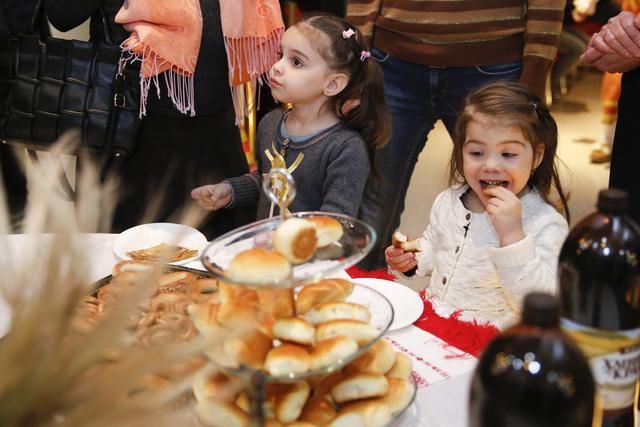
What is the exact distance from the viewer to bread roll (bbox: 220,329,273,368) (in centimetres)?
85

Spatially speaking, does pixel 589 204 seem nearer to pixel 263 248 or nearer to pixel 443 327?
pixel 443 327

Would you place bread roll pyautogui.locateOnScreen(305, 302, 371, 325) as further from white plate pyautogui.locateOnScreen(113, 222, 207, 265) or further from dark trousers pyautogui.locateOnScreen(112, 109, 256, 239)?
dark trousers pyautogui.locateOnScreen(112, 109, 256, 239)

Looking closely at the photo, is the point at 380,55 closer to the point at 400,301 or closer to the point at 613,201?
the point at 400,301

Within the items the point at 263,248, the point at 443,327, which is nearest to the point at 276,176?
the point at 263,248

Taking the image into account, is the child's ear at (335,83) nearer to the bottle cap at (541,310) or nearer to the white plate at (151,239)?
the white plate at (151,239)

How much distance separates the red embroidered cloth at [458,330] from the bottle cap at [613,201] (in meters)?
0.38

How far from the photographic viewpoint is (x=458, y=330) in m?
1.27

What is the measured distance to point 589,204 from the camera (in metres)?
Answer: 4.10

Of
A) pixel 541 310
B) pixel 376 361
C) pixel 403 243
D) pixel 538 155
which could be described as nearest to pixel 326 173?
pixel 403 243

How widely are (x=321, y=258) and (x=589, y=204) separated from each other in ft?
11.5

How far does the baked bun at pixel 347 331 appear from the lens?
90 centimetres

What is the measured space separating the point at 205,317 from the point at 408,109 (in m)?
1.53

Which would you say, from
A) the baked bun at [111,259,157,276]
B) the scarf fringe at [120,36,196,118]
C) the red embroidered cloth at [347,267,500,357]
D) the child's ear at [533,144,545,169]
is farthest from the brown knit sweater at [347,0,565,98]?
the baked bun at [111,259,157,276]

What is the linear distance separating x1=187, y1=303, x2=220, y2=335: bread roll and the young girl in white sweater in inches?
24.1
